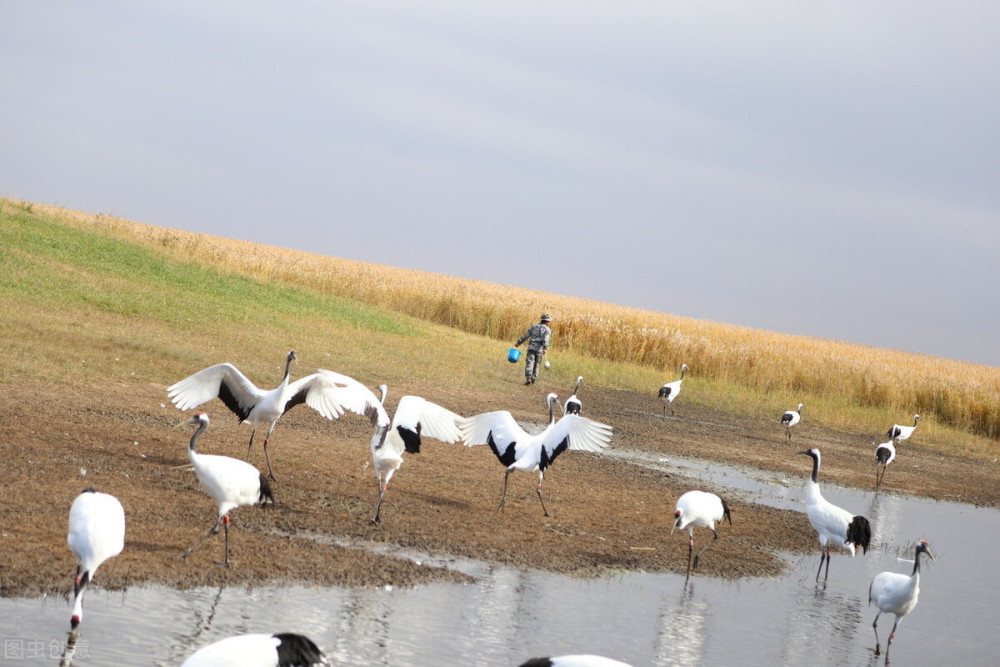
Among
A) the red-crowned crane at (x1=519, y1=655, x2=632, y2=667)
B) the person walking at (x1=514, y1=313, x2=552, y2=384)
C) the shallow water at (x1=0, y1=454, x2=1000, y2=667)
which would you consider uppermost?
the person walking at (x1=514, y1=313, x2=552, y2=384)

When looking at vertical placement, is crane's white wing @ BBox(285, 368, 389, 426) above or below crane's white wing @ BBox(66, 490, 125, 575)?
above

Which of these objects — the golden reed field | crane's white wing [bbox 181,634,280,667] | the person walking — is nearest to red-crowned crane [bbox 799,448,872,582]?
crane's white wing [bbox 181,634,280,667]

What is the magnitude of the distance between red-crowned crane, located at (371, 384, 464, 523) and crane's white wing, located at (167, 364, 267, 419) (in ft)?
4.71

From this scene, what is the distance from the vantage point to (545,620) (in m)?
7.75

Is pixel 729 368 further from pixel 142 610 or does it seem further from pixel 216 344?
pixel 142 610

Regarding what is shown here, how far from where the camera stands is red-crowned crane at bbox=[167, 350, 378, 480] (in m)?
10.8

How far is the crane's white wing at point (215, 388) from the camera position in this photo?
1080 centimetres

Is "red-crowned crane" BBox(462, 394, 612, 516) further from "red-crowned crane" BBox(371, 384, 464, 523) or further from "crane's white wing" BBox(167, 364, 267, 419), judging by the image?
"crane's white wing" BBox(167, 364, 267, 419)

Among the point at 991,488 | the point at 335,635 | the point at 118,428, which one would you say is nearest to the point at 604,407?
the point at 991,488

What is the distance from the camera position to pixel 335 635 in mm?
6789

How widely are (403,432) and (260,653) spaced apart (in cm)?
528

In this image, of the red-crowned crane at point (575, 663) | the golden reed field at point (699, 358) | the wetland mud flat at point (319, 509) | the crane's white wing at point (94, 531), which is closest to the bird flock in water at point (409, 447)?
the wetland mud flat at point (319, 509)

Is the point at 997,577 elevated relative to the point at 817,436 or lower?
lower

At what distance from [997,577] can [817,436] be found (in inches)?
516
